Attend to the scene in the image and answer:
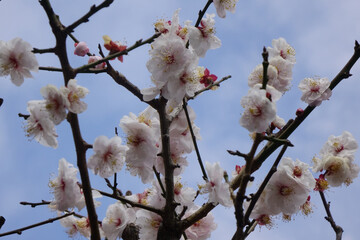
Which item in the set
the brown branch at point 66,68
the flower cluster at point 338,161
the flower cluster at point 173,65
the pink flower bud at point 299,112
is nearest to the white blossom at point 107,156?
the brown branch at point 66,68

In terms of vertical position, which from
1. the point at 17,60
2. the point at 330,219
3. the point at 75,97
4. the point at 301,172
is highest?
the point at 17,60

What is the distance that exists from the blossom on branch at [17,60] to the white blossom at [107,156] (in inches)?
17.8

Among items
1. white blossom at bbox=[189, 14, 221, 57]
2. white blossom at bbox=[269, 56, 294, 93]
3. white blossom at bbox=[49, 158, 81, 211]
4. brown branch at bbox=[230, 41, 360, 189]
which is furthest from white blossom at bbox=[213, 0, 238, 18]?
white blossom at bbox=[49, 158, 81, 211]

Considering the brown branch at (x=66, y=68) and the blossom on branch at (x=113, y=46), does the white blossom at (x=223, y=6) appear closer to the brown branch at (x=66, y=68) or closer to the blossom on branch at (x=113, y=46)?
the blossom on branch at (x=113, y=46)

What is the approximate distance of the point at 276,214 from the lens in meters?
2.00

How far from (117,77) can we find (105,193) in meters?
0.58

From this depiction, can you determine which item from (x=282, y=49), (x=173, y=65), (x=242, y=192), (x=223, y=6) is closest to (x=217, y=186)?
(x=242, y=192)

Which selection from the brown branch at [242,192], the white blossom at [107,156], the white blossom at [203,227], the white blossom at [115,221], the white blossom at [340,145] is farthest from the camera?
the white blossom at [203,227]

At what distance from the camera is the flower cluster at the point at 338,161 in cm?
199

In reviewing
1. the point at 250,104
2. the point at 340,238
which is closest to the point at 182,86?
the point at 250,104

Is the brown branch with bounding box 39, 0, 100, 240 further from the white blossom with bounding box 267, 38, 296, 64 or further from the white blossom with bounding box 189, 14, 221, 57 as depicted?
the white blossom with bounding box 267, 38, 296, 64

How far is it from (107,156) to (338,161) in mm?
1065

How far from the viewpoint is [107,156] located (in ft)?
6.30

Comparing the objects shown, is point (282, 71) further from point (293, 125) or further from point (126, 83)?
point (126, 83)
